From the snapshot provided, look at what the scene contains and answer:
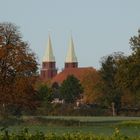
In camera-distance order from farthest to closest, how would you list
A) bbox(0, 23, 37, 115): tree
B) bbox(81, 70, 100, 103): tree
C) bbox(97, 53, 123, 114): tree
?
bbox(81, 70, 100, 103): tree, bbox(97, 53, 123, 114): tree, bbox(0, 23, 37, 115): tree

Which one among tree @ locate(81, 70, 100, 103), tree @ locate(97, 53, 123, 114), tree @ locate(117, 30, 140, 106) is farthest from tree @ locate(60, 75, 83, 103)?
tree @ locate(117, 30, 140, 106)

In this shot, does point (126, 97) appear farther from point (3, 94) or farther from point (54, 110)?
point (3, 94)

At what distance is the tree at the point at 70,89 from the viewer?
492 ft

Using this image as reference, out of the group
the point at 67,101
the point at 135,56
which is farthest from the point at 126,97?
the point at 135,56

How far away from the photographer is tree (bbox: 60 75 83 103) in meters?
150

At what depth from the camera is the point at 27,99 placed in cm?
7288

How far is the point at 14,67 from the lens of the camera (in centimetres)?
6975

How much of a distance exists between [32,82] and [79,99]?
82232mm

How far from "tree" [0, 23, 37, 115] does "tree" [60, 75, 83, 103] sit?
78.0 metres

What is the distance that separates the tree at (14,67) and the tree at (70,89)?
256ft

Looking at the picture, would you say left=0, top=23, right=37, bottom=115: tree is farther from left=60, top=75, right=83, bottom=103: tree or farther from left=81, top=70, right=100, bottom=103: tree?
left=60, top=75, right=83, bottom=103: tree

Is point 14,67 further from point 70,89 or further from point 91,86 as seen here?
point 70,89

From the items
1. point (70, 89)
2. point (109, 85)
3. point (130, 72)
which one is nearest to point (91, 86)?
point (109, 85)

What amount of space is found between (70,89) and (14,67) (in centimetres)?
8176
